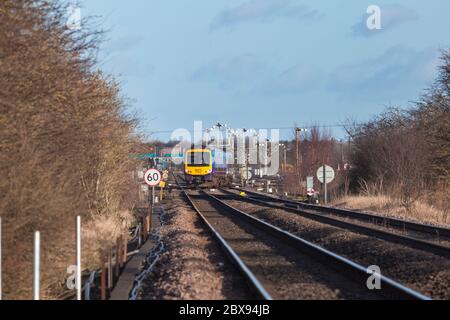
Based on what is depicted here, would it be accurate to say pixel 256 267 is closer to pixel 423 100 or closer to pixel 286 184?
pixel 423 100

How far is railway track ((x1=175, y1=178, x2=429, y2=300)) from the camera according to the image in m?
10.8

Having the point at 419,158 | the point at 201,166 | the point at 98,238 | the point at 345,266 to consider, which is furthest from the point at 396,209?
the point at 201,166

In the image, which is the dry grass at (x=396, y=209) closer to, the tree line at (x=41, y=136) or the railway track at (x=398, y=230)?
the railway track at (x=398, y=230)

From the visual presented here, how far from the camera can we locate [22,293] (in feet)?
32.8

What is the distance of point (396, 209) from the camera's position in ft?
107

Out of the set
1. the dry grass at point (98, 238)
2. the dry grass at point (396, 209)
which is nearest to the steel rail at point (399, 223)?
the dry grass at point (396, 209)

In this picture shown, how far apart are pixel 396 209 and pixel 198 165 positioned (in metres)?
28.1

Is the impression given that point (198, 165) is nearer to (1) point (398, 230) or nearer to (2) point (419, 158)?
(2) point (419, 158)

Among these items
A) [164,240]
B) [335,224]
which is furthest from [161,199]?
[164,240]

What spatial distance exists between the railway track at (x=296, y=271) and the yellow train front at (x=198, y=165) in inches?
1438

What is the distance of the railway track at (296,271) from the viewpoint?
426 inches

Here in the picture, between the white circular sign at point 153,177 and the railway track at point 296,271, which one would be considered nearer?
the railway track at point 296,271

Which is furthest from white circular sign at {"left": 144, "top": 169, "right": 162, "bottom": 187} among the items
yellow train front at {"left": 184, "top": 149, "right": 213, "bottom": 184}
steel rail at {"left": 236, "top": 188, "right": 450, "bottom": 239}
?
yellow train front at {"left": 184, "top": 149, "right": 213, "bottom": 184}

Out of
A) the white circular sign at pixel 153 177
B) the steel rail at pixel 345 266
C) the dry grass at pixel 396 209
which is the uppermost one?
the white circular sign at pixel 153 177
